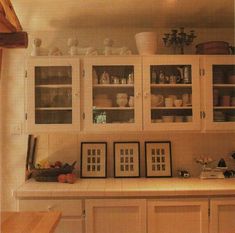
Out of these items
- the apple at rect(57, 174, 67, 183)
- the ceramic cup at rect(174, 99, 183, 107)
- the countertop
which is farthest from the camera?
the ceramic cup at rect(174, 99, 183, 107)

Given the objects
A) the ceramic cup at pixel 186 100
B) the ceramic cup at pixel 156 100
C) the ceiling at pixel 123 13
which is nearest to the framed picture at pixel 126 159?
the ceramic cup at pixel 156 100

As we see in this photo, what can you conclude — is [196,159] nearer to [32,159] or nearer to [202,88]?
[202,88]

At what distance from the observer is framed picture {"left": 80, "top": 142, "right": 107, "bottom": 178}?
2.67 metres

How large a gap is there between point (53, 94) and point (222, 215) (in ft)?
5.06

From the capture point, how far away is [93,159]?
270 cm

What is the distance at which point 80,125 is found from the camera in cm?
247

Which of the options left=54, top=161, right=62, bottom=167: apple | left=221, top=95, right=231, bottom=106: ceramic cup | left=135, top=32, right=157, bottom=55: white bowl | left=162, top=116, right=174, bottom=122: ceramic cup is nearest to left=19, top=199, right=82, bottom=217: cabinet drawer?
left=54, top=161, right=62, bottom=167: apple

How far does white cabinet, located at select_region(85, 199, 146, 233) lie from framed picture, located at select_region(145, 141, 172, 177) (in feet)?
1.56

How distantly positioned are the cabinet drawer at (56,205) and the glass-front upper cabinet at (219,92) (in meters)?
1.16

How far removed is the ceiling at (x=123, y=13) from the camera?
227 cm

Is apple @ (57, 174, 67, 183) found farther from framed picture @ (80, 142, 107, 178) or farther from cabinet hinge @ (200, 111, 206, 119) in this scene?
cabinet hinge @ (200, 111, 206, 119)

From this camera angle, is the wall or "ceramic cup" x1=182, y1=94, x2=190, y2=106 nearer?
"ceramic cup" x1=182, y1=94, x2=190, y2=106

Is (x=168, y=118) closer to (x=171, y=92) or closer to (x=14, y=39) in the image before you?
(x=171, y=92)

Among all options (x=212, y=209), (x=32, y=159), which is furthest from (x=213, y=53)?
(x=32, y=159)
